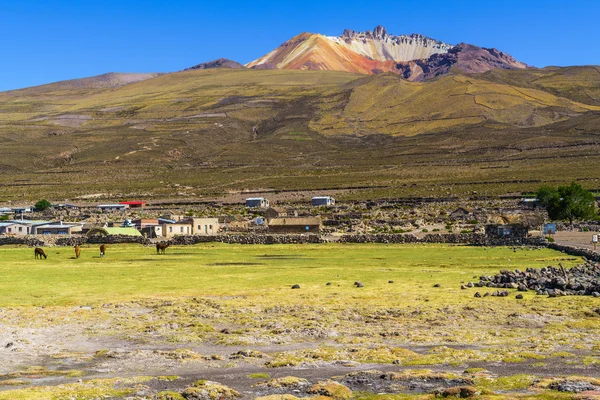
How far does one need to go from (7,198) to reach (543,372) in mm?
150407

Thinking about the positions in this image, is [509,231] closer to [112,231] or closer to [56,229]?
[112,231]

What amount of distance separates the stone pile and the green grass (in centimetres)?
171

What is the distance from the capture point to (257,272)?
37.9 metres

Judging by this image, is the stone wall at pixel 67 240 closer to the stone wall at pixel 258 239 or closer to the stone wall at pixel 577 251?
the stone wall at pixel 258 239

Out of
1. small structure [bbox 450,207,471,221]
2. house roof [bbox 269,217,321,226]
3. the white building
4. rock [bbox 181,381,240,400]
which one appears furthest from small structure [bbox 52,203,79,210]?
rock [bbox 181,381,240,400]

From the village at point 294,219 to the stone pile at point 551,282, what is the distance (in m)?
34.7

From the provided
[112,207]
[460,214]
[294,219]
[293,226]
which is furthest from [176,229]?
[112,207]

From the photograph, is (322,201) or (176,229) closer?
(176,229)

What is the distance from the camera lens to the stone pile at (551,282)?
2627 centimetres

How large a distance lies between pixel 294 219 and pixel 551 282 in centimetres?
5240

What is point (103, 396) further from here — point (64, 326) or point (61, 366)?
point (64, 326)

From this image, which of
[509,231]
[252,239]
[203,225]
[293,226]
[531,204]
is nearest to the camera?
[509,231]

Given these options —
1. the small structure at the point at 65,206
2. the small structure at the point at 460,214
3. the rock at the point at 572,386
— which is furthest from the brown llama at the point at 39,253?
the small structure at the point at 65,206

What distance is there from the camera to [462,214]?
99812mm
